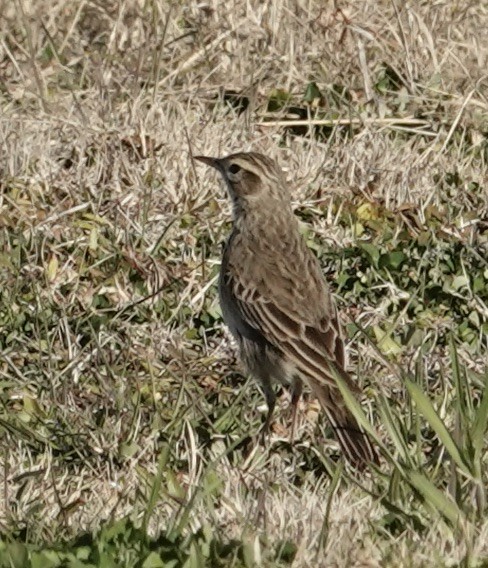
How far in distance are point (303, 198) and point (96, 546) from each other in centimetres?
454

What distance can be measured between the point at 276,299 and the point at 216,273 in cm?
101

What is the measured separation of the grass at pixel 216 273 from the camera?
6.18 metres

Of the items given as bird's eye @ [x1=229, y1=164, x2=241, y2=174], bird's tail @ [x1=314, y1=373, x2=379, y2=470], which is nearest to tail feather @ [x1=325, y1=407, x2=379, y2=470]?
bird's tail @ [x1=314, y1=373, x2=379, y2=470]

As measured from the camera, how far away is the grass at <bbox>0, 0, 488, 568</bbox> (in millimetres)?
6184

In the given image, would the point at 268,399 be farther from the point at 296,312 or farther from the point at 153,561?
the point at 153,561

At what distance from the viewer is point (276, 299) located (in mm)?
8359

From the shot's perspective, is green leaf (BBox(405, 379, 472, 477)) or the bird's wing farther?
the bird's wing

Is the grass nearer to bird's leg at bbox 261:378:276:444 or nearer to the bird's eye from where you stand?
bird's leg at bbox 261:378:276:444

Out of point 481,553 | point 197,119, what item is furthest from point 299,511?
point 197,119

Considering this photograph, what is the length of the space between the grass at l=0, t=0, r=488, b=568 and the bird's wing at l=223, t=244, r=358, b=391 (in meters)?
0.29

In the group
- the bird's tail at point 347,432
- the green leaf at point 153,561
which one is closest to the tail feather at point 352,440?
the bird's tail at point 347,432

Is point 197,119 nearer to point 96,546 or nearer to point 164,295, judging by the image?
point 164,295

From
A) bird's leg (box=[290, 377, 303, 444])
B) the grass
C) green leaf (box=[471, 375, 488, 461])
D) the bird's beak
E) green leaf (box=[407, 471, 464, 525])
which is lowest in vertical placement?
bird's leg (box=[290, 377, 303, 444])

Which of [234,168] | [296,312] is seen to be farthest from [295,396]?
[234,168]
